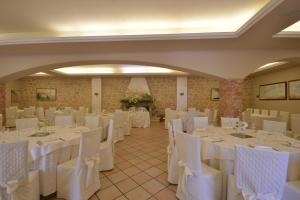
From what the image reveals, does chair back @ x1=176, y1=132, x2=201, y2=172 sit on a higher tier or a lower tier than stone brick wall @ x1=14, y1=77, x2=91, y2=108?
lower

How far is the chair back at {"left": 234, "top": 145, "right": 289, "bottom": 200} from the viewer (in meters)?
1.44

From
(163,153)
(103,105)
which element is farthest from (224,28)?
(103,105)

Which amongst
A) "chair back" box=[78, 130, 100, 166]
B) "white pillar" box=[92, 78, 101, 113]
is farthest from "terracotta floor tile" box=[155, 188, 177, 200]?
"white pillar" box=[92, 78, 101, 113]

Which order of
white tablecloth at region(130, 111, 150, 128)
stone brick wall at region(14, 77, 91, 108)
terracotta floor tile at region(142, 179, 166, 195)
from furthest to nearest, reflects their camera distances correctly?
stone brick wall at region(14, 77, 91, 108)
white tablecloth at region(130, 111, 150, 128)
terracotta floor tile at region(142, 179, 166, 195)

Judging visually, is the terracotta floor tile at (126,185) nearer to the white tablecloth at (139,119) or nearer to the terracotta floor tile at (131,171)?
the terracotta floor tile at (131,171)

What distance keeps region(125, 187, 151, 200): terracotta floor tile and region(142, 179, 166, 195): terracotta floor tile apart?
0.24 ft

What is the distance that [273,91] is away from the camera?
725 cm

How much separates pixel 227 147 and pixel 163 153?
2173 mm

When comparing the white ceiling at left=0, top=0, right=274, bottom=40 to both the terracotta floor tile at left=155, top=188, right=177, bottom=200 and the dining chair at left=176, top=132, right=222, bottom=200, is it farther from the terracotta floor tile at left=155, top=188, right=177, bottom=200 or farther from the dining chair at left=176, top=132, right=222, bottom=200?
the terracotta floor tile at left=155, top=188, right=177, bottom=200

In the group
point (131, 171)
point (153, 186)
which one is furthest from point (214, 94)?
point (153, 186)

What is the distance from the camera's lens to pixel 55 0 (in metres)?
2.73

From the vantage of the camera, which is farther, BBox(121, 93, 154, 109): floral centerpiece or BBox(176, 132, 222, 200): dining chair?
BBox(121, 93, 154, 109): floral centerpiece

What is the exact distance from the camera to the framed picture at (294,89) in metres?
6.01

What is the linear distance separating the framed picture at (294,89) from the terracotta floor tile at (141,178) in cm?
665
